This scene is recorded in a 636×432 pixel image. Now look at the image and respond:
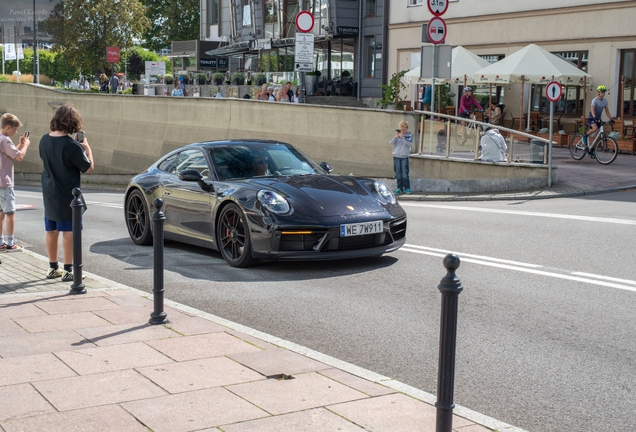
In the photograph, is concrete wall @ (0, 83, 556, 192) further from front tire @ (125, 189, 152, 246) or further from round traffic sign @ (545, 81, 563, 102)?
front tire @ (125, 189, 152, 246)

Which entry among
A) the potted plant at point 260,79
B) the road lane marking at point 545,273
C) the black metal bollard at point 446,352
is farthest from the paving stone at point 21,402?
the potted plant at point 260,79

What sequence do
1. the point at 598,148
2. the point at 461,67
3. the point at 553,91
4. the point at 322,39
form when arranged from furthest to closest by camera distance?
the point at 322,39 → the point at 461,67 → the point at 598,148 → the point at 553,91

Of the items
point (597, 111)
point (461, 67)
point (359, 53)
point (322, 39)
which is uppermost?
point (322, 39)

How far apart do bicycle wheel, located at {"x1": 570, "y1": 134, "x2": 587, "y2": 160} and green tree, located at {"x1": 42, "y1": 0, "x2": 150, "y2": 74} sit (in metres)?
36.9

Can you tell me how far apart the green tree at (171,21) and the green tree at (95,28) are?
2744 centimetres

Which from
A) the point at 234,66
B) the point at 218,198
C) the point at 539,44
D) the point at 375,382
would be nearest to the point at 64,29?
the point at 234,66

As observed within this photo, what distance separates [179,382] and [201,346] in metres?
0.82

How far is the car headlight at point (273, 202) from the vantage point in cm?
875

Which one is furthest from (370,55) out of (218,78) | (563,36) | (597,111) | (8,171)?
(8,171)

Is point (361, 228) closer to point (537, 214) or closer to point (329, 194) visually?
point (329, 194)

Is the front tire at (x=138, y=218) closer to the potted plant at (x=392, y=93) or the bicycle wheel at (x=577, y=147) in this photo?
the bicycle wheel at (x=577, y=147)

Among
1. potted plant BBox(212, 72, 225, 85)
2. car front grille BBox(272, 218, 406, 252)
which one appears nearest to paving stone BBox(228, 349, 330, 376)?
car front grille BBox(272, 218, 406, 252)

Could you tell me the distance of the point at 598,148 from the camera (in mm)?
21438

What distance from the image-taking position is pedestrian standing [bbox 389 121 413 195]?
701 inches
